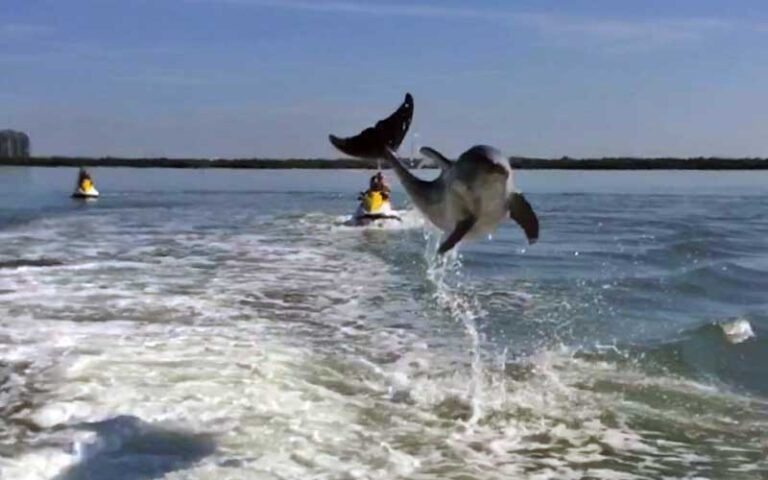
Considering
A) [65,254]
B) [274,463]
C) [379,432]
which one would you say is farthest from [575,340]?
[65,254]

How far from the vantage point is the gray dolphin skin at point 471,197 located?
8289mm

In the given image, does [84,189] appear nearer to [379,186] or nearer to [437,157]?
[379,186]

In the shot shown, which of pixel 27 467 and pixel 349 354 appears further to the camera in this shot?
pixel 349 354

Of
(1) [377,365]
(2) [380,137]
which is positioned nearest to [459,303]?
(1) [377,365]

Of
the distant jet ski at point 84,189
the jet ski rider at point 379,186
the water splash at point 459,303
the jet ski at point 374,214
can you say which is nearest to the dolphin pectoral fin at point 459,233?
the water splash at point 459,303

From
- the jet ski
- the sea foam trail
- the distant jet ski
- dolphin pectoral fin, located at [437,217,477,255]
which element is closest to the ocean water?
the sea foam trail

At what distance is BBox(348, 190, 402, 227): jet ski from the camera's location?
34250 millimetres

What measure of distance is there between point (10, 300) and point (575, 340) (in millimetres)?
8412

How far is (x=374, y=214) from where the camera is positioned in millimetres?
34281

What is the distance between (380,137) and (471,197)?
2634 mm

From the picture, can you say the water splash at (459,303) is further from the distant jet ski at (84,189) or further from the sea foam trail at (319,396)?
the distant jet ski at (84,189)

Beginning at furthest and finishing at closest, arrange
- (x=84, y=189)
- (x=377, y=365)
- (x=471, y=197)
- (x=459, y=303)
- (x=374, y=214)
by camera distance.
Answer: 1. (x=84, y=189)
2. (x=374, y=214)
3. (x=459, y=303)
4. (x=377, y=365)
5. (x=471, y=197)

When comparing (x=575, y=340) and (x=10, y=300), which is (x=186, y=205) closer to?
(x=10, y=300)

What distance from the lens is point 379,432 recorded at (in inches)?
372
